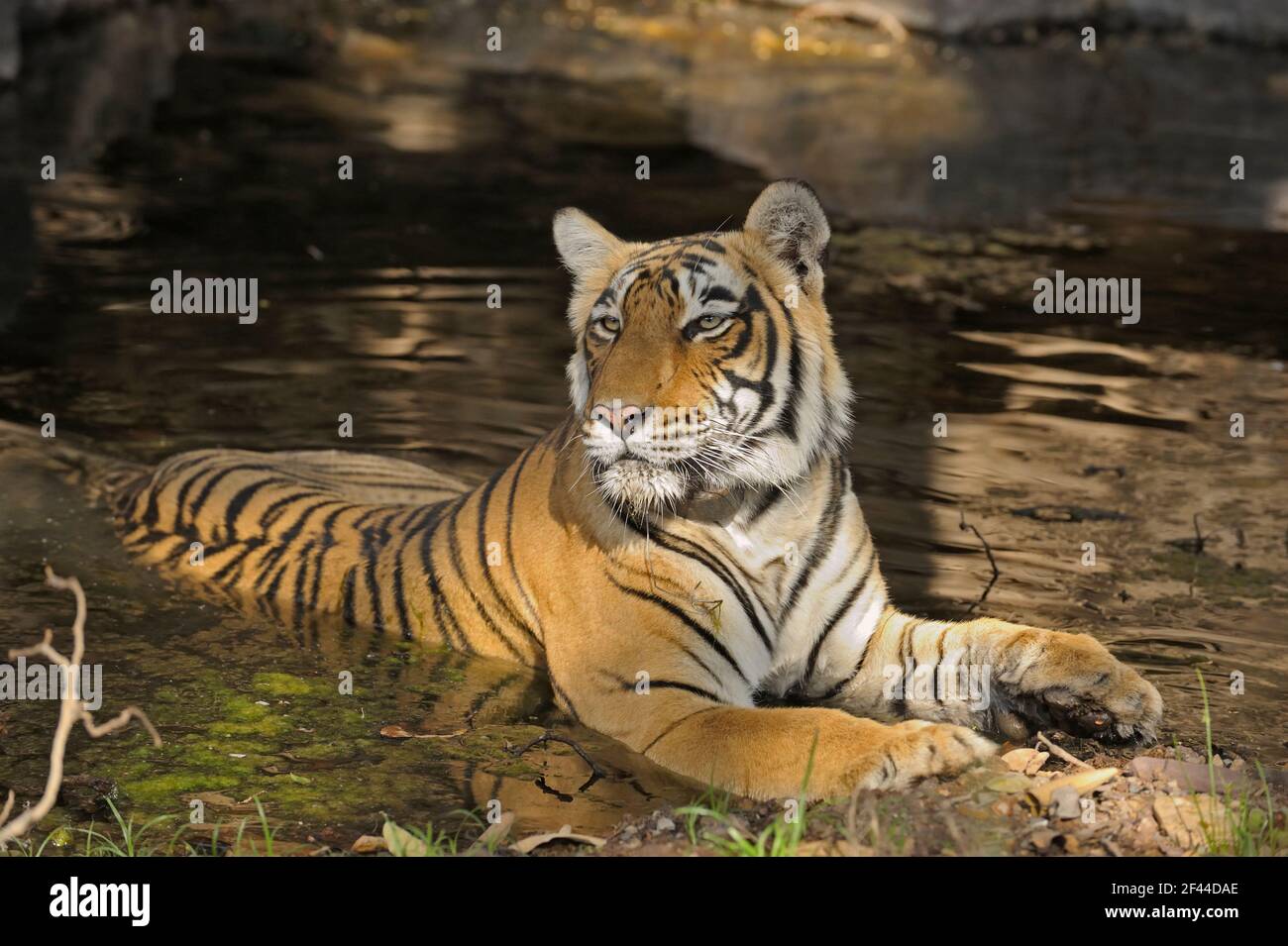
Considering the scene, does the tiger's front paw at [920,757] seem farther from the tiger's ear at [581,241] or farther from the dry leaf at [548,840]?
the tiger's ear at [581,241]

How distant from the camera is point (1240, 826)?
11.2ft

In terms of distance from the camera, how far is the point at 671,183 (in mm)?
11477

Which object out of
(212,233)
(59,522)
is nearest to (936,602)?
(59,522)

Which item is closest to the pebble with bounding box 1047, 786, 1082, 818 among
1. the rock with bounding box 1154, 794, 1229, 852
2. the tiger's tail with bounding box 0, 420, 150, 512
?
the rock with bounding box 1154, 794, 1229, 852

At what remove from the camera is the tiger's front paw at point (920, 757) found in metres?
3.76

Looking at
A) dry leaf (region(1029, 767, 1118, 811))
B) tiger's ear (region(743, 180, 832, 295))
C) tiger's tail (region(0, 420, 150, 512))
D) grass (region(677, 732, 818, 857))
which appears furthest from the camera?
tiger's tail (region(0, 420, 150, 512))

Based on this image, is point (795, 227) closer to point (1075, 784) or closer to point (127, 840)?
point (1075, 784)

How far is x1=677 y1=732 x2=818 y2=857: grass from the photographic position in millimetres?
3236

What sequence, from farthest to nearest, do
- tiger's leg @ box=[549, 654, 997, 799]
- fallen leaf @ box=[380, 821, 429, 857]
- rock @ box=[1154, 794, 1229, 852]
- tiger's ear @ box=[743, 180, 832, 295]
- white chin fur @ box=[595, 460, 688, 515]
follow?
tiger's ear @ box=[743, 180, 832, 295] → white chin fur @ box=[595, 460, 688, 515] → tiger's leg @ box=[549, 654, 997, 799] → fallen leaf @ box=[380, 821, 429, 857] → rock @ box=[1154, 794, 1229, 852]

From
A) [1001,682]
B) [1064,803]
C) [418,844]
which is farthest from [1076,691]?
[418,844]

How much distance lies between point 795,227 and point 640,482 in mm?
727

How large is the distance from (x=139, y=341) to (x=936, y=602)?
4.25 meters

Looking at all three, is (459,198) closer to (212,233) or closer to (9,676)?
(212,233)

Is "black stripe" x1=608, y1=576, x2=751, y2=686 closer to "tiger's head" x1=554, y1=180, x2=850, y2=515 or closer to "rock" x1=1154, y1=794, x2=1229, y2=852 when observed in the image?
"tiger's head" x1=554, y1=180, x2=850, y2=515
